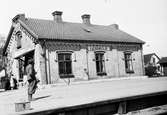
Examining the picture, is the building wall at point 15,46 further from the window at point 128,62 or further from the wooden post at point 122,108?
the wooden post at point 122,108

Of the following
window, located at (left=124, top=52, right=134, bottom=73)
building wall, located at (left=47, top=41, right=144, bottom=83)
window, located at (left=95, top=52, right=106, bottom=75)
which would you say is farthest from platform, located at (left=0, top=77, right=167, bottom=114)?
window, located at (left=124, top=52, right=134, bottom=73)

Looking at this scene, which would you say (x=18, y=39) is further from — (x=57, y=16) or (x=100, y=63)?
(x=100, y=63)

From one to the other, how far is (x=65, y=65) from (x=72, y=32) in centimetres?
391

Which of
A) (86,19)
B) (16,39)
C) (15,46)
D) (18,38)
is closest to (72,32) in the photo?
(86,19)

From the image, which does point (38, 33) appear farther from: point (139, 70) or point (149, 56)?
point (149, 56)

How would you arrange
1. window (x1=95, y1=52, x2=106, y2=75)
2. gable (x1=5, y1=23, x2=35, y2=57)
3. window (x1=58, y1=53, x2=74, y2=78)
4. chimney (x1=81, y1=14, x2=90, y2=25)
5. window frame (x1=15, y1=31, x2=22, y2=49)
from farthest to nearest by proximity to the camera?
chimney (x1=81, y1=14, x2=90, y2=25) → window frame (x1=15, y1=31, x2=22, y2=49) → window (x1=95, y1=52, x2=106, y2=75) → gable (x1=5, y1=23, x2=35, y2=57) → window (x1=58, y1=53, x2=74, y2=78)

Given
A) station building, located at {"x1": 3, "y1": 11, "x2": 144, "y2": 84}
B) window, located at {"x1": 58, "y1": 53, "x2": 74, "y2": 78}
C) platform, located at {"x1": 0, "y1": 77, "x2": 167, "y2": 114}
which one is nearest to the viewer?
platform, located at {"x1": 0, "y1": 77, "x2": 167, "y2": 114}

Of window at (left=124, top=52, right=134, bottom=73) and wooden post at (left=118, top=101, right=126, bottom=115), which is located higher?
window at (left=124, top=52, right=134, bottom=73)

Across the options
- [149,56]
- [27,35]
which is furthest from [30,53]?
[149,56]

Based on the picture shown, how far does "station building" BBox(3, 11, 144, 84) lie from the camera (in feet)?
65.0

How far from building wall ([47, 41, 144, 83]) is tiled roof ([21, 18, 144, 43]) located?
78 centimetres

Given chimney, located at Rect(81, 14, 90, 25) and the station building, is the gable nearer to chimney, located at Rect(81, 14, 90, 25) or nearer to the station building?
the station building

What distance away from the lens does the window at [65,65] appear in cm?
2030

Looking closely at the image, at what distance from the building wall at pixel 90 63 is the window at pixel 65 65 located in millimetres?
365
